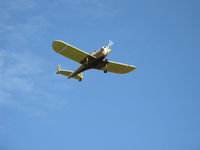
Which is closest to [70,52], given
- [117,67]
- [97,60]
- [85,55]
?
[85,55]

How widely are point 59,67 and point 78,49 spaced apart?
30.5ft

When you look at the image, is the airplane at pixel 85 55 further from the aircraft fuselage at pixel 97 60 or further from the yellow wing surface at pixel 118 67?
the yellow wing surface at pixel 118 67

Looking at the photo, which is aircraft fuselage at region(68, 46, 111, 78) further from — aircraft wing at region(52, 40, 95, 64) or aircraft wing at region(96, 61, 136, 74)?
aircraft wing at region(96, 61, 136, 74)

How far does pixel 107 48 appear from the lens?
1475 inches

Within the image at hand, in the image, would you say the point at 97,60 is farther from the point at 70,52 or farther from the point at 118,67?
the point at 118,67

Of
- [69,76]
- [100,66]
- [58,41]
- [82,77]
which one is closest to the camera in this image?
[58,41]

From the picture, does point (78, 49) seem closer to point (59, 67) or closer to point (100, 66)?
point (100, 66)

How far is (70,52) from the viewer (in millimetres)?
37469

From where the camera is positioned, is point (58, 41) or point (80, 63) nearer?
point (58, 41)

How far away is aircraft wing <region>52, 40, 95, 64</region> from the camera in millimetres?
36612

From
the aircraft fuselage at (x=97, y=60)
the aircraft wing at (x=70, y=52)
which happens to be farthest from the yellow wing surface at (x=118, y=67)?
the aircraft wing at (x=70, y=52)

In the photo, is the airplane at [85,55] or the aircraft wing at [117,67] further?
the aircraft wing at [117,67]

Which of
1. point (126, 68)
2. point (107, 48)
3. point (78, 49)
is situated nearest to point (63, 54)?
point (78, 49)

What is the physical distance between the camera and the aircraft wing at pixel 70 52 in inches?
1441
